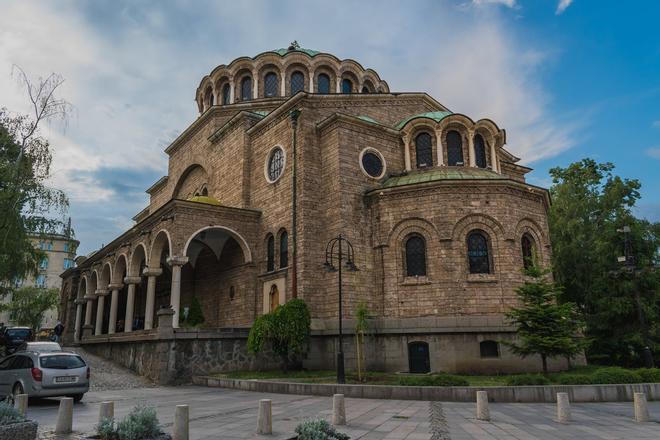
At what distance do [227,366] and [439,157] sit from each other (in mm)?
13029

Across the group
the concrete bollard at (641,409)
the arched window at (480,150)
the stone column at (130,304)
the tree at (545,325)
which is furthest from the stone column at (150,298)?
the concrete bollard at (641,409)

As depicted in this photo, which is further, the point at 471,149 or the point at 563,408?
the point at 471,149

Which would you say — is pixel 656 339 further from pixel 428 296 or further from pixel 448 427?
pixel 448 427

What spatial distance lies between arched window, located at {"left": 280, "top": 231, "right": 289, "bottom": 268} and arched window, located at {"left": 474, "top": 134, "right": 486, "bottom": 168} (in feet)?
32.1

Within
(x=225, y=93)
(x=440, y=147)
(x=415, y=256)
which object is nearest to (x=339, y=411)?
(x=415, y=256)

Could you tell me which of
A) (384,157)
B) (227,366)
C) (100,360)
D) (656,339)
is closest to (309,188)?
(384,157)

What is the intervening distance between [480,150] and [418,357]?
34.7 ft

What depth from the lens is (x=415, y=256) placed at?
66.3ft

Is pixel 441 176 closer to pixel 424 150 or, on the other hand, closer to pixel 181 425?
pixel 424 150

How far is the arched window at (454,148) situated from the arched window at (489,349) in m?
8.50

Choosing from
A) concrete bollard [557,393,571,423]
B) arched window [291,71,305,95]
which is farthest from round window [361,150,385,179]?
concrete bollard [557,393,571,423]

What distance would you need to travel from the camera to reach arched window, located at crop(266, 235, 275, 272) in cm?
2249

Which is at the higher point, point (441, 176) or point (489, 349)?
point (441, 176)

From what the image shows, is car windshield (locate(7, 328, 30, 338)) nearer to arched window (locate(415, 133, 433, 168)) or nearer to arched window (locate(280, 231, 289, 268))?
arched window (locate(280, 231, 289, 268))
